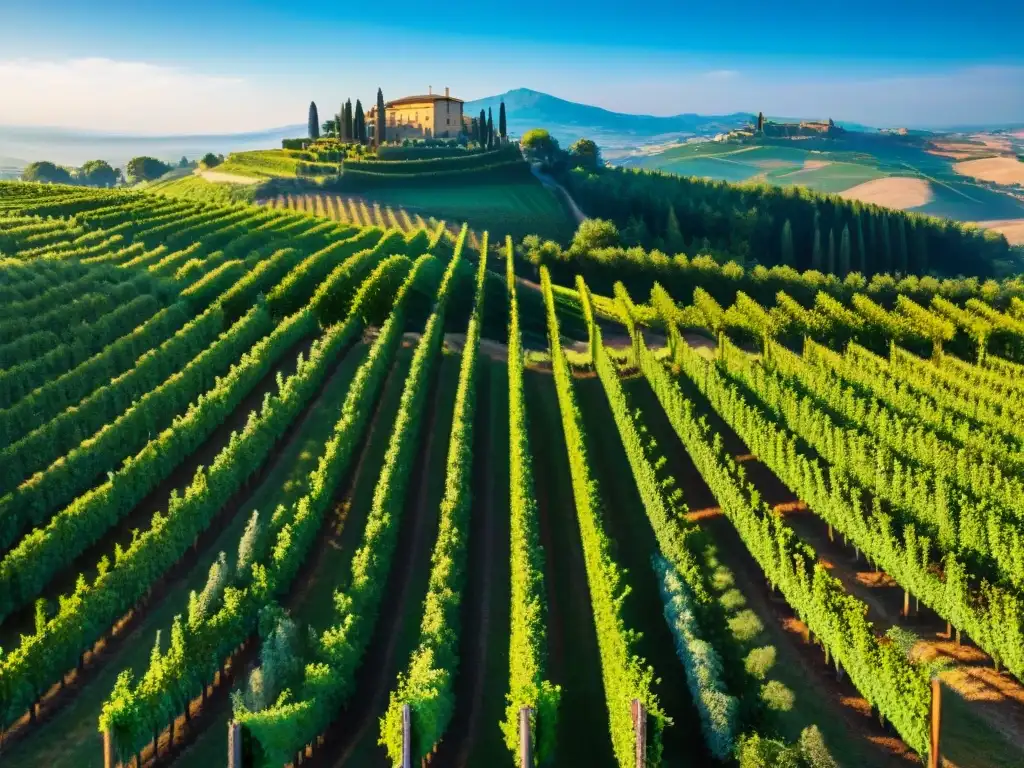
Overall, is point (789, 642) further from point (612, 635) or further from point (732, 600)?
point (612, 635)

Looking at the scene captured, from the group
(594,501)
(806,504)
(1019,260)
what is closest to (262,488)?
(594,501)

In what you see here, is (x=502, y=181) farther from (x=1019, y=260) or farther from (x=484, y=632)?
(x=484, y=632)

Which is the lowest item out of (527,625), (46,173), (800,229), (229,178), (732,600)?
(732,600)

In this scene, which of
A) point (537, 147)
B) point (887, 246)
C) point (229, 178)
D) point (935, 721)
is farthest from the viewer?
point (537, 147)

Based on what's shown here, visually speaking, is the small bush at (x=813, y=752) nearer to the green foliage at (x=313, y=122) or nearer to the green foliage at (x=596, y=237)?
the green foliage at (x=596, y=237)

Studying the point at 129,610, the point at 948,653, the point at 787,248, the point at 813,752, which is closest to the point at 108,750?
the point at 129,610

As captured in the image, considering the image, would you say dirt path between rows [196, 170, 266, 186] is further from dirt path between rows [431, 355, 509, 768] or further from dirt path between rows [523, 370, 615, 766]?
dirt path between rows [523, 370, 615, 766]
